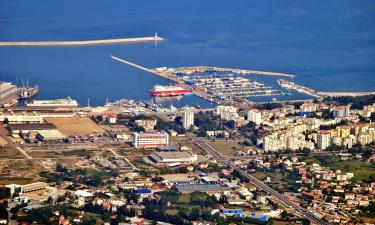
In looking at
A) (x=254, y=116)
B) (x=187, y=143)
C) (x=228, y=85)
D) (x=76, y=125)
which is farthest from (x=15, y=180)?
(x=228, y=85)

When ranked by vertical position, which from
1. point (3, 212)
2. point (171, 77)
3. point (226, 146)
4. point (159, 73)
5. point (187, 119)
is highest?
point (159, 73)

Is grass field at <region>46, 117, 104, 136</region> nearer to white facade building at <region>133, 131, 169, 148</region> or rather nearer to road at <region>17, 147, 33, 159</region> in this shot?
white facade building at <region>133, 131, 169, 148</region>

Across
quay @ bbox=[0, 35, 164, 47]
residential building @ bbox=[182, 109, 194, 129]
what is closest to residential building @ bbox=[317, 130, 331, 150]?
residential building @ bbox=[182, 109, 194, 129]

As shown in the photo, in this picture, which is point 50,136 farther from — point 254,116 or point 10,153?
point 254,116

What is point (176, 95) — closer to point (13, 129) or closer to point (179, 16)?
point (13, 129)

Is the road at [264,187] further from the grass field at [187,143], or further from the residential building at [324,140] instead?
the residential building at [324,140]
